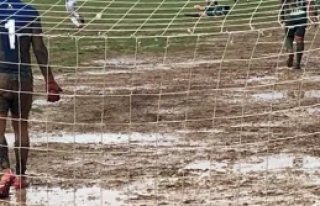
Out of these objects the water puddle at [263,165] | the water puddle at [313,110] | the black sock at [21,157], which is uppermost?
the water puddle at [313,110]

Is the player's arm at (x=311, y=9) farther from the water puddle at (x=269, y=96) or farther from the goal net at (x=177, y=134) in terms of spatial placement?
the water puddle at (x=269, y=96)

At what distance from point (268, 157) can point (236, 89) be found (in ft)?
9.63

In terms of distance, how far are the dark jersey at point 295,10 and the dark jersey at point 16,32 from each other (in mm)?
4569

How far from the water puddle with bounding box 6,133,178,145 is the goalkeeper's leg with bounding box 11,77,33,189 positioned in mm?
1364

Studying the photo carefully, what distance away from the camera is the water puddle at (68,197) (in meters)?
5.83

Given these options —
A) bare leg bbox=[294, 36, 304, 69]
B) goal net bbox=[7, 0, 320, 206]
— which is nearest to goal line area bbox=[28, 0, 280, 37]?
bare leg bbox=[294, 36, 304, 69]

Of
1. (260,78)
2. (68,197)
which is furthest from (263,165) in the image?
(260,78)

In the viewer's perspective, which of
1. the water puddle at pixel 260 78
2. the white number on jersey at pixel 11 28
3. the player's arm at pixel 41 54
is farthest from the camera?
the water puddle at pixel 260 78

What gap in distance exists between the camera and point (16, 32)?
19.2 ft

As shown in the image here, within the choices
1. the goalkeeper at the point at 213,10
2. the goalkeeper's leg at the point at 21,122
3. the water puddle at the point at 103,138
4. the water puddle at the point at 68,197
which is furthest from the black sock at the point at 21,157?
the goalkeeper at the point at 213,10

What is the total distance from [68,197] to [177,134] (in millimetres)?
2084

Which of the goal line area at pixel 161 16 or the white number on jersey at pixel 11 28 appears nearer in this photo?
the white number on jersey at pixel 11 28

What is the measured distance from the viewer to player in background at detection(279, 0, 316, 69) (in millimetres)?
9586

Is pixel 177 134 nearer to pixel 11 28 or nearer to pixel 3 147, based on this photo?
pixel 3 147
